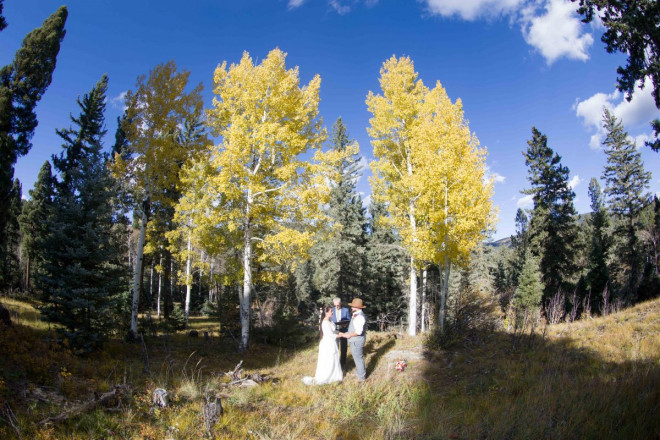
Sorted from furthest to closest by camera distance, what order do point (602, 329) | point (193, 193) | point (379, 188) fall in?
point (193, 193) < point (379, 188) < point (602, 329)

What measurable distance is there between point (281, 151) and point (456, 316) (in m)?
7.48

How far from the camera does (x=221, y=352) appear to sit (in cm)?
1081

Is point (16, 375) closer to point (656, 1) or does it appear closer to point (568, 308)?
point (656, 1)

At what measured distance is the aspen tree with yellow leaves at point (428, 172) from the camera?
9.69 m

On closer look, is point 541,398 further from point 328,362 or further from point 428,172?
point 428,172

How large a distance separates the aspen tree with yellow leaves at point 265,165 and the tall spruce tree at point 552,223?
18478 mm

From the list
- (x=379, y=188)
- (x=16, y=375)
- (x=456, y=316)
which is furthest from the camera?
(x=379, y=188)

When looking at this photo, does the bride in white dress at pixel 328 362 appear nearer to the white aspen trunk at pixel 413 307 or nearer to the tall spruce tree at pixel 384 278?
the white aspen trunk at pixel 413 307

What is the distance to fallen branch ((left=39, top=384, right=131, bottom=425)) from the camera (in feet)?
12.2

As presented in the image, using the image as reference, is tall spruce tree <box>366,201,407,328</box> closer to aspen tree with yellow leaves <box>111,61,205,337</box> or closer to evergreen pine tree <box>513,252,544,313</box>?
evergreen pine tree <box>513,252,544,313</box>

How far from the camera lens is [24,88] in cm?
1188

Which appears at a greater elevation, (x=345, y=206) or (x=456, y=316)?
(x=345, y=206)

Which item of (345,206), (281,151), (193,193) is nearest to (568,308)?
(345,206)

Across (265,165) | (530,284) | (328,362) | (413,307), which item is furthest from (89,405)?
(530,284)
